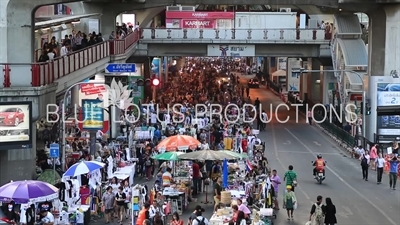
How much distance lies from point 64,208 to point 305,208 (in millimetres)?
8065

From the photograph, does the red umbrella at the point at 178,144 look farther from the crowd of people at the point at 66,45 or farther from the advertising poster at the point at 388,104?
the advertising poster at the point at 388,104

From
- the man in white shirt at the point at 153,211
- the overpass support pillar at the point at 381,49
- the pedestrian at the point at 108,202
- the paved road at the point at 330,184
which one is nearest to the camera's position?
the man in white shirt at the point at 153,211

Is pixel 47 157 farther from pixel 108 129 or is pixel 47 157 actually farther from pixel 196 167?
pixel 108 129

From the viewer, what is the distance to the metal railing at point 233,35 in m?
50.8

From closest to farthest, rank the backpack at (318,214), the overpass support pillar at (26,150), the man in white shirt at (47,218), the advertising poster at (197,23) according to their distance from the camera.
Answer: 1. the man in white shirt at (47,218)
2. the backpack at (318,214)
3. the overpass support pillar at (26,150)
4. the advertising poster at (197,23)

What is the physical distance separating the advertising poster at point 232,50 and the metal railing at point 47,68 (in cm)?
1562

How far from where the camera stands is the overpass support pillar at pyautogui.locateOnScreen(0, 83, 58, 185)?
25781 mm

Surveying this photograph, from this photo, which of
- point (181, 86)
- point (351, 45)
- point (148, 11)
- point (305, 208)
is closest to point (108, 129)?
point (305, 208)

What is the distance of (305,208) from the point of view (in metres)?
25.5

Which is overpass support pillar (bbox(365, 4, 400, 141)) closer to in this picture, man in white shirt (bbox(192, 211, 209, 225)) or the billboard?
the billboard

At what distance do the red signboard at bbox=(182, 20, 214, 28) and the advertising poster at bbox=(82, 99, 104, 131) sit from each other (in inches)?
897

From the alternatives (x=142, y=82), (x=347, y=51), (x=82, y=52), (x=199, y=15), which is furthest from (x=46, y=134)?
(x=347, y=51)

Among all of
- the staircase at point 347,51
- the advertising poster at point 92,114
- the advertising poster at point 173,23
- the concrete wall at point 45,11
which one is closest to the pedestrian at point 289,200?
the advertising poster at point 92,114

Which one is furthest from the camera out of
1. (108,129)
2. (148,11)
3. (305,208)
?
(148,11)
